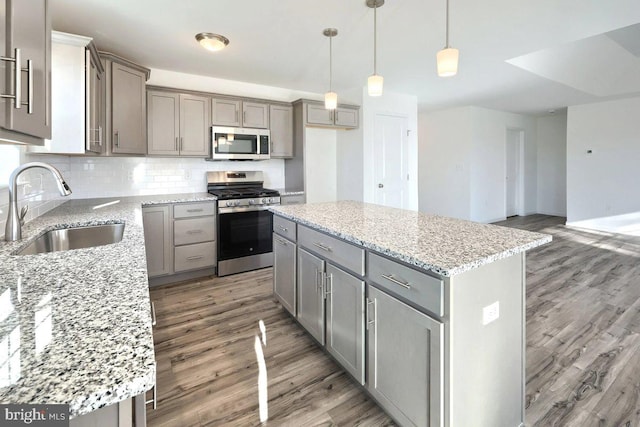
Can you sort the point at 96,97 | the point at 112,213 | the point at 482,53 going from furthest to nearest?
the point at 482,53 < the point at 96,97 < the point at 112,213

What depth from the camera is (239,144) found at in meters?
3.98

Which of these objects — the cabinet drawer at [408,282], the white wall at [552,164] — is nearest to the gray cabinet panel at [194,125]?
the cabinet drawer at [408,282]

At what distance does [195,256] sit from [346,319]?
7.72 ft

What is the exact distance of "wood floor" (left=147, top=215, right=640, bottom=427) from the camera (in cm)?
164

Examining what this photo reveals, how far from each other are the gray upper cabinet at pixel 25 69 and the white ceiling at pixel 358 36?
1.60 m

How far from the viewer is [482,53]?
3.45m

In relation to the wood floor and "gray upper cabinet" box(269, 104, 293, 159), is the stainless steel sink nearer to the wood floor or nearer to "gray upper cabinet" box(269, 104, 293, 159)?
the wood floor

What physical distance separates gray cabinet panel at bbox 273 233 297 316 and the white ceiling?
6.07 ft

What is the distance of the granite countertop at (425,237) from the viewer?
4.14 feet

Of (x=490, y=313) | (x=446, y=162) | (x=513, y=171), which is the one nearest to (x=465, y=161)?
(x=446, y=162)

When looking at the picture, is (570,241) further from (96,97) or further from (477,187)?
Answer: (96,97)

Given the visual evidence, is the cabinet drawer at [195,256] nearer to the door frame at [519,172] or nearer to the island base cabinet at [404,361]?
the island base cabinet at [404,361]

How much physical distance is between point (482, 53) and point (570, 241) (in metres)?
3.72

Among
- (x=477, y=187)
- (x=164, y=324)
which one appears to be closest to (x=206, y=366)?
(x=164, y=324)
